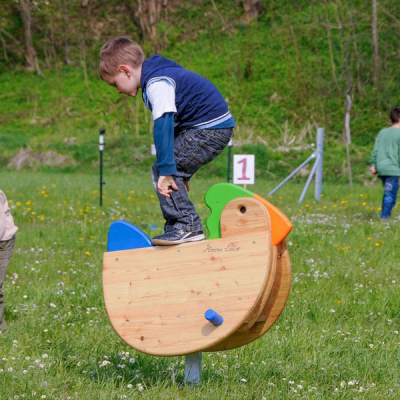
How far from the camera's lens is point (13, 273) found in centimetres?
651

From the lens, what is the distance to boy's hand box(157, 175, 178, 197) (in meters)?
3.50

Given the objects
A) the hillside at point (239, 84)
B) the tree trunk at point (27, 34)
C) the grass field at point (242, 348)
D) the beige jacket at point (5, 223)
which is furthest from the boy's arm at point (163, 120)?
the tree trunk at point (27, 34)

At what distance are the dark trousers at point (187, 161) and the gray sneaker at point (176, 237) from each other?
3 centimetres

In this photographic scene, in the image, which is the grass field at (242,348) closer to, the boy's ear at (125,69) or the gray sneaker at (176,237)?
the gray sneaker at (176,237)

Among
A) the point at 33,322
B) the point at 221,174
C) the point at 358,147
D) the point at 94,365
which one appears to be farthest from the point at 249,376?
the point at 358,147

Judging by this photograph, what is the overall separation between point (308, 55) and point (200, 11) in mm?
6234

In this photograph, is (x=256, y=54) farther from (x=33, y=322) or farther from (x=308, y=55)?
(x=33, y=322)

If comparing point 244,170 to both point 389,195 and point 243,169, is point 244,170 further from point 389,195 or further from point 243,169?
point 389,195

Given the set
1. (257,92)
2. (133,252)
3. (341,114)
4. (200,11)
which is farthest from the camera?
(200,11)

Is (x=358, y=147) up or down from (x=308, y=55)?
down

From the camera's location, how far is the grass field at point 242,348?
3662 millimetres

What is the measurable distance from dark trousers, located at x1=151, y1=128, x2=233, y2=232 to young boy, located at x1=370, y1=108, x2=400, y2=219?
284 inches

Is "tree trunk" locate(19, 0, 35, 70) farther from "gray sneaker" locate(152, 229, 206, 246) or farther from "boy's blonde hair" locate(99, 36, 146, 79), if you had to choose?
"gray sneaker" locate(152, 229, 206, 246)

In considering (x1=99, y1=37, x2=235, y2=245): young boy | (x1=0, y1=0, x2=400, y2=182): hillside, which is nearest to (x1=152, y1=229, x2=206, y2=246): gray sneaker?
(x1=99, y1=37, x2=235, y2=245): young boy
